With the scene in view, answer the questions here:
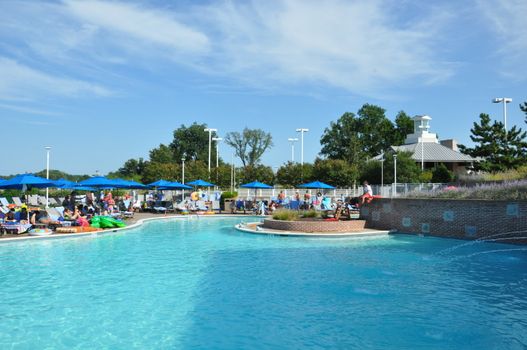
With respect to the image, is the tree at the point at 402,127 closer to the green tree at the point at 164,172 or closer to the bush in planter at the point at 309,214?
the green tree at the point at 164,172

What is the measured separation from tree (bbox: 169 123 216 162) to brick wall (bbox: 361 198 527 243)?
231 ft

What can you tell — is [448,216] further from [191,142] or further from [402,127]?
[191,142]

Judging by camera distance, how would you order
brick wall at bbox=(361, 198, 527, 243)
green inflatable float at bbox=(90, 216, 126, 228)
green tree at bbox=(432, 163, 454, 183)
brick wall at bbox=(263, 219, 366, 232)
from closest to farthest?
brick wall at bbox=(361, 198, 527, 243), brick wall at bbox=(263, 219, 366, 232), green inflatable float at bbox=(90, 216, 126, 228), green tree at bbox=(432, 163, 454, 183)

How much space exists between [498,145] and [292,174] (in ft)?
60.4

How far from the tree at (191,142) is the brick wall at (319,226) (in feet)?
230

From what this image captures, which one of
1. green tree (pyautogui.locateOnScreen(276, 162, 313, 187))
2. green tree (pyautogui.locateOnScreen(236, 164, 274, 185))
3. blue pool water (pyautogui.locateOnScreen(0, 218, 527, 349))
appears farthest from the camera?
green tree (pyautogui.locateOnScreen(236, 164, 274, 185))

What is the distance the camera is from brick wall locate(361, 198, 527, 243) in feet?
45.1

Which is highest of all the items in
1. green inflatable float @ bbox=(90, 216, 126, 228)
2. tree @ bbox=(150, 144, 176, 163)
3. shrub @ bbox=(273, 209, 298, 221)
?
tree @ bbox=(150, 144, 176, 163)

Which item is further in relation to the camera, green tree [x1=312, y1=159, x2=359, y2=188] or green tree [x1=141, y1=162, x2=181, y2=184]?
A: green tree [x1=141, y1=162, x2=181, y2=184]

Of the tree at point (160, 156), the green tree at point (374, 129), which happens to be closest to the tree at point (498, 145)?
the green tree at point (374, 129)

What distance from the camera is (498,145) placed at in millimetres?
33719

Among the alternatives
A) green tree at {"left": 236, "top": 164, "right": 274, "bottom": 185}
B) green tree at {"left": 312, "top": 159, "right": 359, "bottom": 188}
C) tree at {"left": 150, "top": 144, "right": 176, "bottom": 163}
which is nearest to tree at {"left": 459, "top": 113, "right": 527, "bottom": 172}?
green tree at {"left": 312, "top": 159, "right": 359, "bottom": 188}

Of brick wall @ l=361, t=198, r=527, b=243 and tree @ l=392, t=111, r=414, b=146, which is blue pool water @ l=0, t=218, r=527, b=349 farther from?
tree @ l=392, t=111, r=414, b=146

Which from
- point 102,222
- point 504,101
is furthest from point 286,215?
point 504,101
